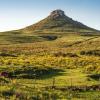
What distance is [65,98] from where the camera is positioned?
29812mm

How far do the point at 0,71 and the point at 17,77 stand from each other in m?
2.99

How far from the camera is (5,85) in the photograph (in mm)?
33469

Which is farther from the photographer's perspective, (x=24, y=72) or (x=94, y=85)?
(x=24, y=72)

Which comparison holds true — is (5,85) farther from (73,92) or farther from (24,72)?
(24,72)

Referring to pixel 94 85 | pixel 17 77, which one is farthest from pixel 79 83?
pixel 17 77

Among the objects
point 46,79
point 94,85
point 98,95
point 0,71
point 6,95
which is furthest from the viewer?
point 0,71

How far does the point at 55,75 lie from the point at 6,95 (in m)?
15.0

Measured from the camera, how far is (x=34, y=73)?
44.1 m

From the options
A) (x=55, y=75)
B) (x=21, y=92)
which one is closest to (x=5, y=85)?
(x=21, y=92)

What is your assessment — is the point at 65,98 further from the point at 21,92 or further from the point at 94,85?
the point at 94,85

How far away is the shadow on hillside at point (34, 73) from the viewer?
138 feet

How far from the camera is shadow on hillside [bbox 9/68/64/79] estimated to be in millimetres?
42094

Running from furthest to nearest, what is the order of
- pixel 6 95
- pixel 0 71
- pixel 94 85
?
pixel 0 71
pixel 94 85
pixel 6 95

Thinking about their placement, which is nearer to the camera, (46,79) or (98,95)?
(98,95)
